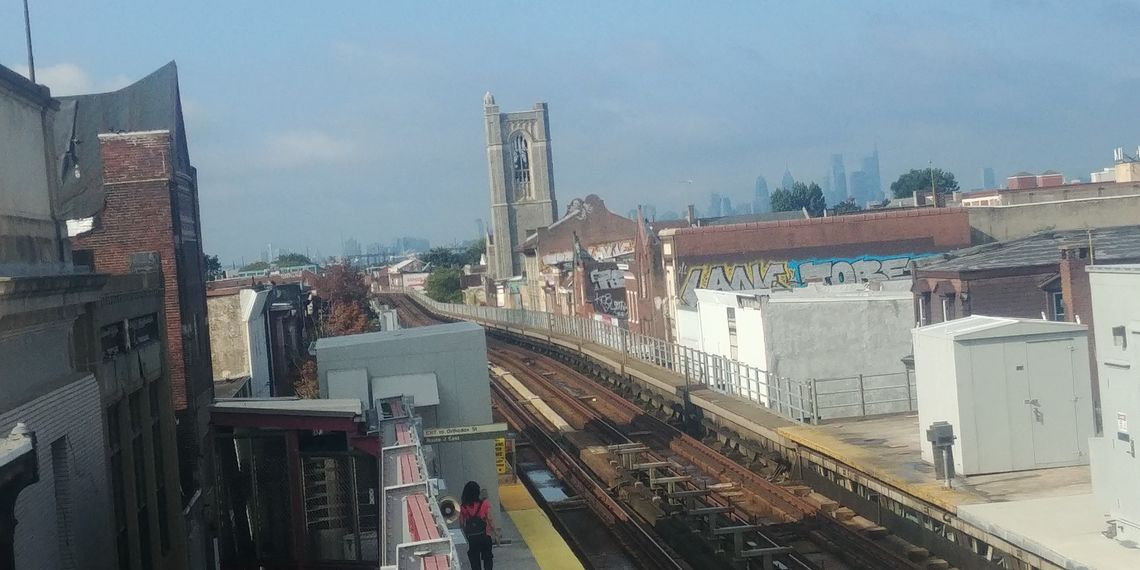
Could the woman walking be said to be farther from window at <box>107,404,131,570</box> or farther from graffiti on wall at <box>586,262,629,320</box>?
graffiti on wall at <box>586,262,629,320</box>

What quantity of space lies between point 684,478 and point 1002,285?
27.2 ft

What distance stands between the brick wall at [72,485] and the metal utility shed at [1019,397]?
11.4 metres

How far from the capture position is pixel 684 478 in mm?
20312

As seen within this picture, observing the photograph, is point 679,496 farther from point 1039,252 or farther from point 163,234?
point 1039,252

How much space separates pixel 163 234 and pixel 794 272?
2896cm

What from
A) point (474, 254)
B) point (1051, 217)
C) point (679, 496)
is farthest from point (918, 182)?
point (679, 496)

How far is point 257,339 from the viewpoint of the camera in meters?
28.3

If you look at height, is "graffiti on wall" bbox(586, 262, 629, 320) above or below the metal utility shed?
above

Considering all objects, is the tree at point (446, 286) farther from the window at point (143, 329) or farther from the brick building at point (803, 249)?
the window at point (143, 329)

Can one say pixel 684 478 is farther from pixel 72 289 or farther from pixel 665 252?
pixel 665 252

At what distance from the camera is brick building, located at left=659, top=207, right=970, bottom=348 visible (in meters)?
41.9

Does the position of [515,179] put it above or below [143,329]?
above

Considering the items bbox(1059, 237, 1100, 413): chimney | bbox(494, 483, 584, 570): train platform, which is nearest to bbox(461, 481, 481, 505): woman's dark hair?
bbox(494, 483, 584, 570): train platform

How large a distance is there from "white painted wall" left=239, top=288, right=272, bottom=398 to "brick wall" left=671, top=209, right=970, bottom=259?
55.5 ft
